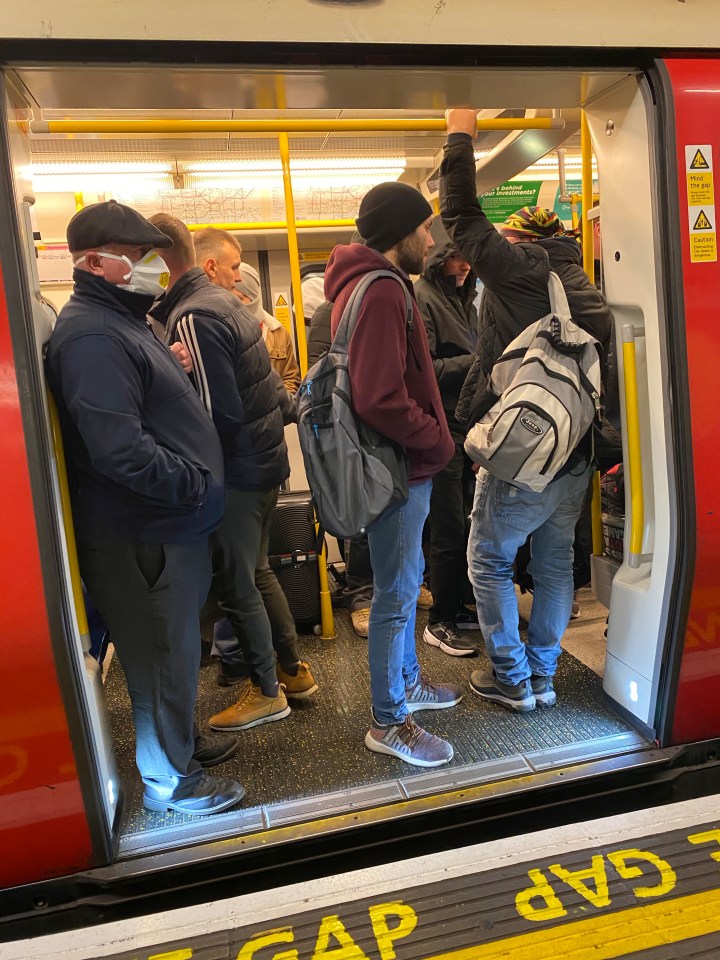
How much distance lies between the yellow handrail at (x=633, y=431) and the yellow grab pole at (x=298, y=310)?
1.31 meters

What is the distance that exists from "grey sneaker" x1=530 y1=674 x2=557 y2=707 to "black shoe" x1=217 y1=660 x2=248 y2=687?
130 cm

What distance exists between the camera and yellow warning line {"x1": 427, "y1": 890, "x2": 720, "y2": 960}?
1644 millimetres

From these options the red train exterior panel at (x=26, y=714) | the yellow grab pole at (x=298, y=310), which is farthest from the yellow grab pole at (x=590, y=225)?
the red train exterior panel at (x=26, y=714)

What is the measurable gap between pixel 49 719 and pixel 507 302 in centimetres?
199

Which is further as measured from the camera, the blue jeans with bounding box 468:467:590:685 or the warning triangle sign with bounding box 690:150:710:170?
the blue jeans with bounding box 468:467:590:685

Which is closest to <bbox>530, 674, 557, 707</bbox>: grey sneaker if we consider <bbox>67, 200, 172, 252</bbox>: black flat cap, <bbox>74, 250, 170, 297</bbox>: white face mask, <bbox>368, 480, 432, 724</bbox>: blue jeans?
<bbox>368, 480, 432, 724</bbox>: blue jeans

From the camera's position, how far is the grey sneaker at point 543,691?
9.13ft

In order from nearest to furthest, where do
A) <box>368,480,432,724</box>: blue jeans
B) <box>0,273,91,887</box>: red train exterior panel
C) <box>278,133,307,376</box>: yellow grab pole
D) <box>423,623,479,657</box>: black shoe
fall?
<box>0,273,91,887</box>: red train exterior panel, <box>368,480,432,724</box>: blue jeans, <box>278,133,307,376</box>: yellow grab pole, <box>423,623,479,657</box>: black shoe

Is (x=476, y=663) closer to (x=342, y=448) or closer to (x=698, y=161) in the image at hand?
(x=342, y=448)

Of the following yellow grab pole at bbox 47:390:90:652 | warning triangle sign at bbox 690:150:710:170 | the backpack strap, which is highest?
warning triangle sign at bbox 690:150:710:170

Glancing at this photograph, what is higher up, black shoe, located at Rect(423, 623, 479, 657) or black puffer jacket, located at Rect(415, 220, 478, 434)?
black puffer jacket, located at Rect(415, 220, 478, 434)

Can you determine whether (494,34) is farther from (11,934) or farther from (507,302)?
(11,934)

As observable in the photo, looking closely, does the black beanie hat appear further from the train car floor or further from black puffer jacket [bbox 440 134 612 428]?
the train car floor

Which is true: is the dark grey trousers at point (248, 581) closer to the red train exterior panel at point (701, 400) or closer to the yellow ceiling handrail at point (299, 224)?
the red train exterior panel at point (701, 400)
